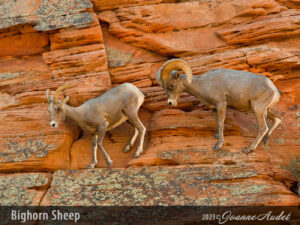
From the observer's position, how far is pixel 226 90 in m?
13.4

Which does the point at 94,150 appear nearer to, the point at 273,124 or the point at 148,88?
the point at 148,88

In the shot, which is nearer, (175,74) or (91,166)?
(91,166)

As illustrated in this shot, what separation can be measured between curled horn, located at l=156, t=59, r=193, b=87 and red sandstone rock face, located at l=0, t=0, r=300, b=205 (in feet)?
3.61

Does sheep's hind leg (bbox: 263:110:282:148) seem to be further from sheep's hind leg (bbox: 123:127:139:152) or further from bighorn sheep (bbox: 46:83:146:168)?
sheep's hind leg (bbox: 123:127:139:152)

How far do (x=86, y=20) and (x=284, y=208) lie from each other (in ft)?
27.6

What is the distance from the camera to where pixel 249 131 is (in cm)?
1427

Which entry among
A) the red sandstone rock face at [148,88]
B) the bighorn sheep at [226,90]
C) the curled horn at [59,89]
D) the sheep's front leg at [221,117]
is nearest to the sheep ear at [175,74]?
the bighorn sheep at [226,90]

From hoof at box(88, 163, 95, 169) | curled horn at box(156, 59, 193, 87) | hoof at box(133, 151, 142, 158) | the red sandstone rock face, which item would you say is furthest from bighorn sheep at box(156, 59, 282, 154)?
hoof at box(88, 163, 95, 169)

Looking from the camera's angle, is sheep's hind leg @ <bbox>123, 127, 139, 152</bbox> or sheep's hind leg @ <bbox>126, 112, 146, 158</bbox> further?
sheep's hind leg @ <bbox>123, 127, 139, 152</bbox>

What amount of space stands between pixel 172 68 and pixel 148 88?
151cm

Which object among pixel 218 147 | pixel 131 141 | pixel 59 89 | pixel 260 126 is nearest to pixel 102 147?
pixel 131 141

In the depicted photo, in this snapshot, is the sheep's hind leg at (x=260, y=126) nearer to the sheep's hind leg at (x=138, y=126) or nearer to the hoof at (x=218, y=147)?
the hoof at (x=218, y=147)

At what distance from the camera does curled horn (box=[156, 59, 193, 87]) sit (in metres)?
13.6

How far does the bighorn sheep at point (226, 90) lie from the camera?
13016 mm
